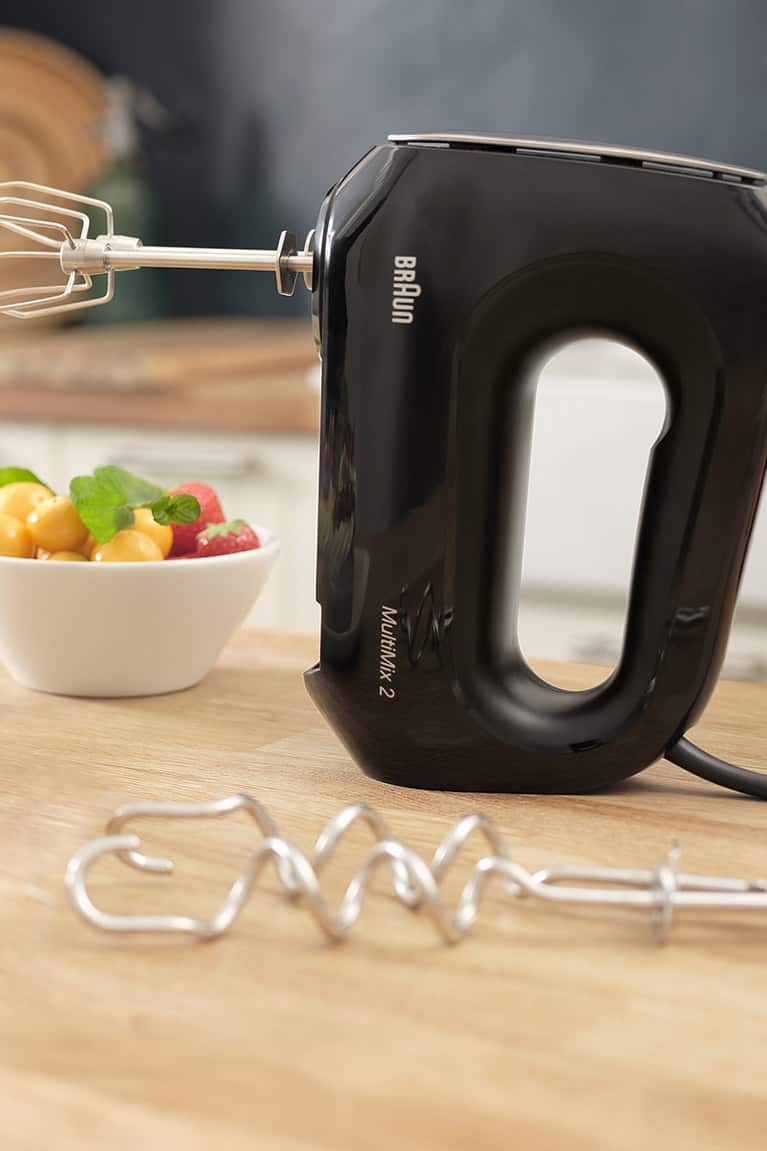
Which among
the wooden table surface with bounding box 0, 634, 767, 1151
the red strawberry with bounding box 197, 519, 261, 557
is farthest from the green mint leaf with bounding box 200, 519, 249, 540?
the wooden table surface with bounding box 0, 634, 767, 1151

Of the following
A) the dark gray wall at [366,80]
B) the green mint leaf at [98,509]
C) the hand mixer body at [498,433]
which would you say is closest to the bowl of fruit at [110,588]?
the green mint leaf at [98,509]

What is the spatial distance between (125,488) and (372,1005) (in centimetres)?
46


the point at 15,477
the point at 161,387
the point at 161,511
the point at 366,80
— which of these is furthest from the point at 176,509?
the point at 366,80

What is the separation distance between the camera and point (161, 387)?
1.96m

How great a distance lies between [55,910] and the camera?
19.0 inches

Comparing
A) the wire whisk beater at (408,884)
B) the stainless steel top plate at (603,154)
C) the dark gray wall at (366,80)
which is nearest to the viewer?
the wire whisk beater at (408,884)

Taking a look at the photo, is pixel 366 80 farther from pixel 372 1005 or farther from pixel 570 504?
pixel 372 1005

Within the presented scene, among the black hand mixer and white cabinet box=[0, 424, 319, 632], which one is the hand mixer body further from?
white cabinet box=[0, 424, 319, 632]

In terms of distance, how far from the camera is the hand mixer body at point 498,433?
1.98 ft

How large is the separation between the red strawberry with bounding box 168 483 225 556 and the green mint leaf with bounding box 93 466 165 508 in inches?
0.6

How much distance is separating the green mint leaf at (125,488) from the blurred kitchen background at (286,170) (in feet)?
3.40

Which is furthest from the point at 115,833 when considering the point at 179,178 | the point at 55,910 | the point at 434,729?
the point at 179,178

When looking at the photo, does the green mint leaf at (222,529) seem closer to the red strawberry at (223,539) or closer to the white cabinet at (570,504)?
the red strawberry at (223,539)

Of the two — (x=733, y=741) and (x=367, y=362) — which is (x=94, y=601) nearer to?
(x=367, y=362)
